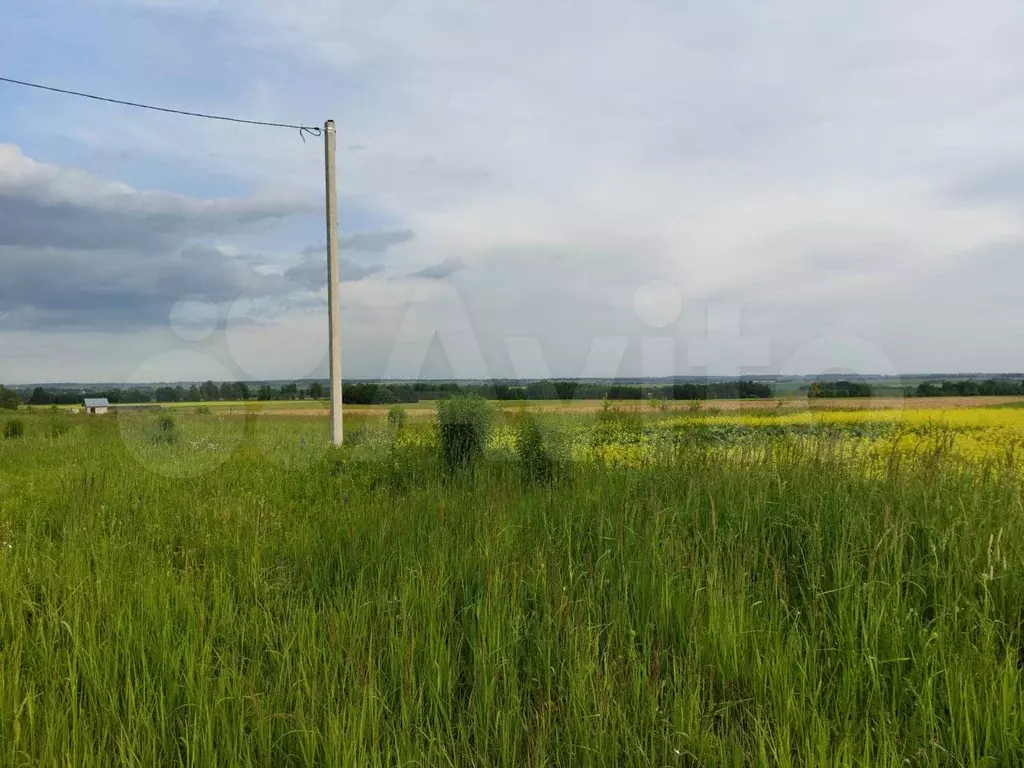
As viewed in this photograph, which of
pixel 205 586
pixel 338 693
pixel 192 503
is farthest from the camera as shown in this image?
pixel 192 503

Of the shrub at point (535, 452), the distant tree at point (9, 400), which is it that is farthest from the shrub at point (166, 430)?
the distant tree at point (9, 400)

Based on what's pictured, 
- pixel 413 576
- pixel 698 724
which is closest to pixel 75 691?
pixel 413 576

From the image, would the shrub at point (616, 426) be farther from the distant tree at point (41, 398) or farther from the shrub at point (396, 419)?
the distant tree at point (41, 398)

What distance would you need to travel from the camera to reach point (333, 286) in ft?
33.7

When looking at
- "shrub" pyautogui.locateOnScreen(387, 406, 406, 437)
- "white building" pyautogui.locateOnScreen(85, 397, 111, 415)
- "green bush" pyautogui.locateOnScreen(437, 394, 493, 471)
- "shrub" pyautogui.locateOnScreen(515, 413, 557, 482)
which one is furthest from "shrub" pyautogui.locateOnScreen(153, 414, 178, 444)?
"shrub" pyautogui.locateOnScreen(515, 413, 557, 482)

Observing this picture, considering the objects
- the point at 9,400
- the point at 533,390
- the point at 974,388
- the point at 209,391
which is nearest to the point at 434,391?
the point at 533,390

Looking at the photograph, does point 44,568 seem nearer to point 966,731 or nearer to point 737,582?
point 737,582

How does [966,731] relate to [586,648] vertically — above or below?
below

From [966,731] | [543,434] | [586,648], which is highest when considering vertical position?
[543,434]

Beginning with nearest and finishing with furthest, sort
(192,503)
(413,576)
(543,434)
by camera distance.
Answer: (413,576) → (192,503) → (543,434)

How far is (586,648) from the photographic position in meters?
2.51

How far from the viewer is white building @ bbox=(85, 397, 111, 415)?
15883mm

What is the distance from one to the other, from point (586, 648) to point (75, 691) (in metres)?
2.02

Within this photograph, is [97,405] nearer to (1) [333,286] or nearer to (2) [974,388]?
(1) [333,286]
